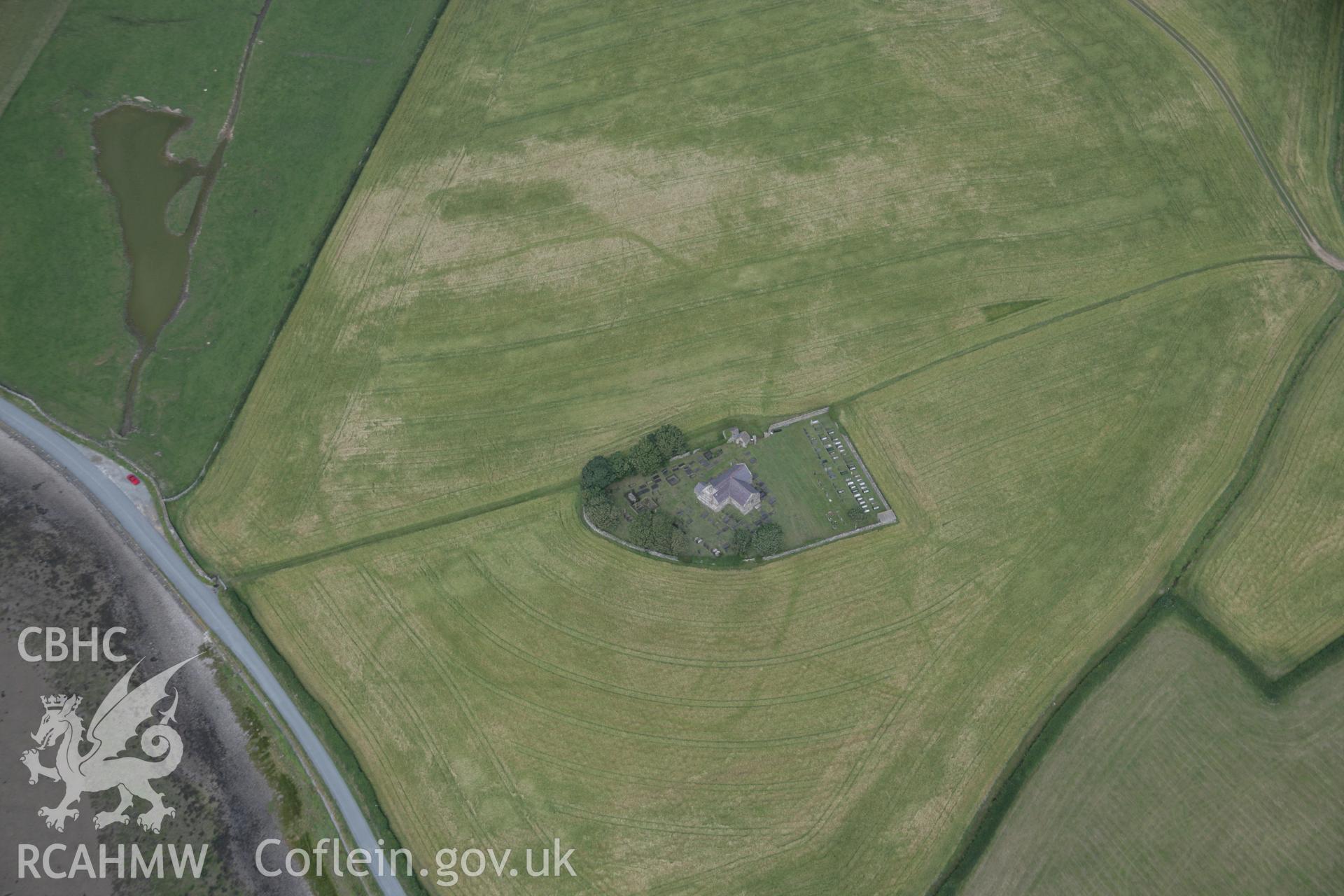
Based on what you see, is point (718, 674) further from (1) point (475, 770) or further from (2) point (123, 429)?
(2) point (123, 429)

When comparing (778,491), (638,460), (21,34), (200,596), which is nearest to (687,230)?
(638,460)

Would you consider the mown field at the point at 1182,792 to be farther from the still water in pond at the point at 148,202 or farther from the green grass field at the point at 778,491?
the still water in pond at the point at 148,202

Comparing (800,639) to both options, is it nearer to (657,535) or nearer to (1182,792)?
(657,535)

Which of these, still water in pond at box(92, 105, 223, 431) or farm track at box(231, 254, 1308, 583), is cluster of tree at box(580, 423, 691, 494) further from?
still water in pond at box(92, 105, 223, 431)

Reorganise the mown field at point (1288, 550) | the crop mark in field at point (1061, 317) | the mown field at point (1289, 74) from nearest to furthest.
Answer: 1. the mown field at point (1288, 550)
2. the crop mark in field at point (1061, 317)
3. the mown field at point (1289, 74)

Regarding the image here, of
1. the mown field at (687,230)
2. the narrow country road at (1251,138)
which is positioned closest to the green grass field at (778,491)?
the mown field at (687,230)

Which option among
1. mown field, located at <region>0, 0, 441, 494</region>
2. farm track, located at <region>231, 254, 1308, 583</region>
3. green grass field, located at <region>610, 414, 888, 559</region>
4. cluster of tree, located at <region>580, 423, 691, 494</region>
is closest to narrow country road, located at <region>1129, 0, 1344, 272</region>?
farm track, located at <region>231, 254, 1308, 583</region>
